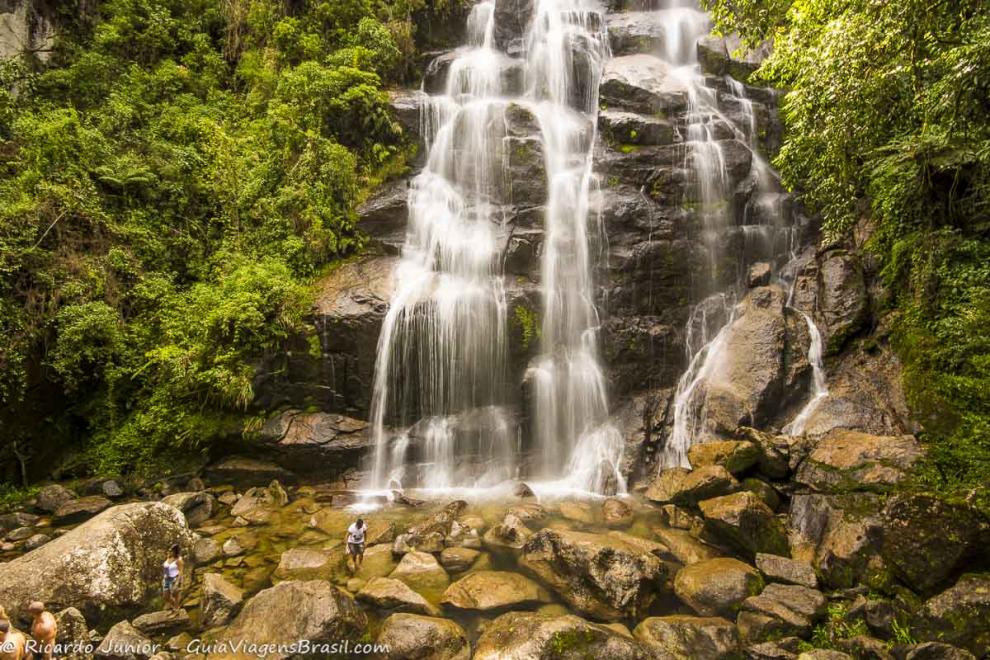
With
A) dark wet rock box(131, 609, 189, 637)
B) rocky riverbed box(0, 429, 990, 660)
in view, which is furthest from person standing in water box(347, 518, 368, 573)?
dark wet rock box(131, 609, 189, 637)

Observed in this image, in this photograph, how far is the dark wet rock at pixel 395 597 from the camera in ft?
22.6

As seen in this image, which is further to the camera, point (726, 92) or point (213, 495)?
point (726, 92)

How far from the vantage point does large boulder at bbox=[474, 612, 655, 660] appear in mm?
5539

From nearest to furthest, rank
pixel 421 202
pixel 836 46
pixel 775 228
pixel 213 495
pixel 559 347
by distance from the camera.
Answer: pixel 836 46, pixel 213 495, pixel 559 347, pixel 775 228, pixel 421 202

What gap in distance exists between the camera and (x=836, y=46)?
275 inches

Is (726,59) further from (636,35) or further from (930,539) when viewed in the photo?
(930,539)

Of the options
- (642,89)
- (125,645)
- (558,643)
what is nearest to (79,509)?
(125,645)

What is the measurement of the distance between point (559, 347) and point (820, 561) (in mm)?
7507

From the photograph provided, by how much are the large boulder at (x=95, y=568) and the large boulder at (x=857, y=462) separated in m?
11.6

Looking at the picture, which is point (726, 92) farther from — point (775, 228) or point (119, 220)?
point (119, 220)

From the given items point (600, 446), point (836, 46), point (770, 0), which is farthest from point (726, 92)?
point (600, 446)

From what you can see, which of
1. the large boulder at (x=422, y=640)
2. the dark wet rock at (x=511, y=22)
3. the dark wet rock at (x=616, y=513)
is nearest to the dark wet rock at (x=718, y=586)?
the dark wet rock at (x=616, y=513)

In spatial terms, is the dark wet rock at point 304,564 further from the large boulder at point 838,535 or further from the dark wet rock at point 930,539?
the dark wet rock at point 930,539

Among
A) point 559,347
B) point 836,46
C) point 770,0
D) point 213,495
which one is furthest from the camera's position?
point 559,347
